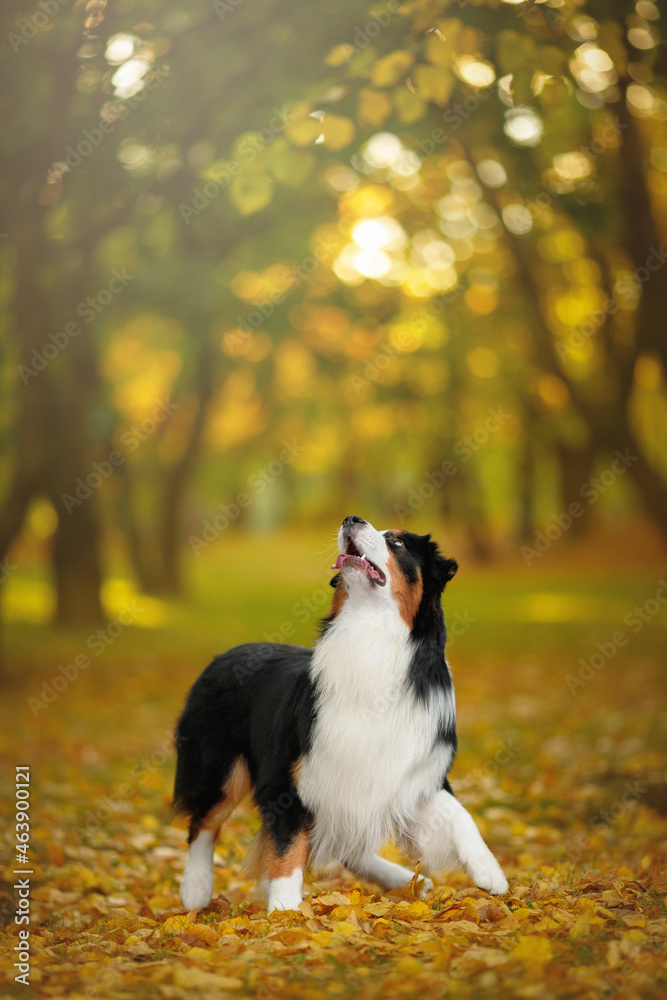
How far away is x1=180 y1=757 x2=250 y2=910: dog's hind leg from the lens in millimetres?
4648

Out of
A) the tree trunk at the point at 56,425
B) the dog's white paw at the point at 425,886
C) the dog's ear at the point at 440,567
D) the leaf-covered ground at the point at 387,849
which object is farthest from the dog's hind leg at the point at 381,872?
the tree trunk at the point at 56,425

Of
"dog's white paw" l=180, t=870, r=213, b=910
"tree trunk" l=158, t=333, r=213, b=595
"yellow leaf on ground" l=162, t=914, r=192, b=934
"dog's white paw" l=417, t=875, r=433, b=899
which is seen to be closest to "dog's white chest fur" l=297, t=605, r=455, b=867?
"dog's white paw" l=417, t=875, r=433, b=899

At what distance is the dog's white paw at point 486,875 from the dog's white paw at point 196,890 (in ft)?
4.58

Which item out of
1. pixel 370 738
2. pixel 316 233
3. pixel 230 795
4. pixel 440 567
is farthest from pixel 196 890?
pixel 316 233

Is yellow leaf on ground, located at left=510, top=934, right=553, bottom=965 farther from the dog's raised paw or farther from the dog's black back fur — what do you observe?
the dog's black back fur

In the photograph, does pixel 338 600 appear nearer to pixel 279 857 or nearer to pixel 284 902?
pixel 279 857

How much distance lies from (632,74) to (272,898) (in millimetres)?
6974

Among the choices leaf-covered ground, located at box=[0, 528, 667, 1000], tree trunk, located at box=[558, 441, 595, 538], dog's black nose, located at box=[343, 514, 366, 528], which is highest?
dog's black nose, located at box=[343, 514, 366, 528]

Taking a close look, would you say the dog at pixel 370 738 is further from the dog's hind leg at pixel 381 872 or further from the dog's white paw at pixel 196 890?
the dog's white paw at pixel 196 890

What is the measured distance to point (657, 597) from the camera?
2312 centimetres

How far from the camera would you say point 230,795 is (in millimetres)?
4691

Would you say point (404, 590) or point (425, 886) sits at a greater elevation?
point (404, 590)

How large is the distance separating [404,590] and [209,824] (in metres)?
1.70

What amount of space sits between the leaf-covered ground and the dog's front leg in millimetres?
110
